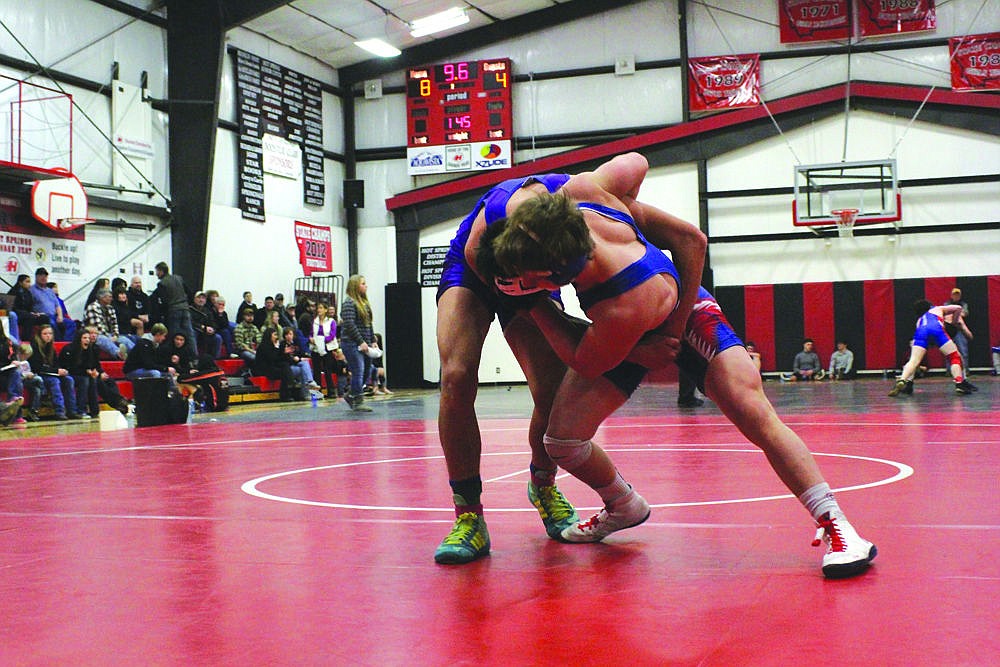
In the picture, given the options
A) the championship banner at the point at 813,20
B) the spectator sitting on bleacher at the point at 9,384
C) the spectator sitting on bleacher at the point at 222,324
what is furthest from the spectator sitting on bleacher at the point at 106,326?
the championship banner at the point at 813,20

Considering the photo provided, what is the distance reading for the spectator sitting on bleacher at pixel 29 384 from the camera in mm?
11305

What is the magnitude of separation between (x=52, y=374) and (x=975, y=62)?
55.7ft

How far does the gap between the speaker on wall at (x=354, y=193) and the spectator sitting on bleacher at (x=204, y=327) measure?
21.8ft

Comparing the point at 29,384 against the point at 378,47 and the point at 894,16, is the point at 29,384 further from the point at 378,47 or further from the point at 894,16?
the point at 894,16

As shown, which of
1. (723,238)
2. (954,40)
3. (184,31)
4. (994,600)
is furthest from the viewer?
(723,238)

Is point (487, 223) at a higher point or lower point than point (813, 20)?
lower

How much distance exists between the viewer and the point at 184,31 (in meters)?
17.2

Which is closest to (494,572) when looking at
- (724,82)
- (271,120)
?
(271,120)

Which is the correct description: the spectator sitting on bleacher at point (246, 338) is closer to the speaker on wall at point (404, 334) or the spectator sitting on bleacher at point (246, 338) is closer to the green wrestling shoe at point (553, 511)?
the speaker on wall at point (404, 334)

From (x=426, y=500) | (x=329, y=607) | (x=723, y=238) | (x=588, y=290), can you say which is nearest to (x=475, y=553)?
Result: (x=329, y=607)

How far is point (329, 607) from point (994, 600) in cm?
152

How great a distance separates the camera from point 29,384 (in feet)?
37.7

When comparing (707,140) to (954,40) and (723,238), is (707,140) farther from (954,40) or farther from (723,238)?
(954,40)

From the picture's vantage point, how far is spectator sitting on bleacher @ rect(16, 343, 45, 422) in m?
11.3
